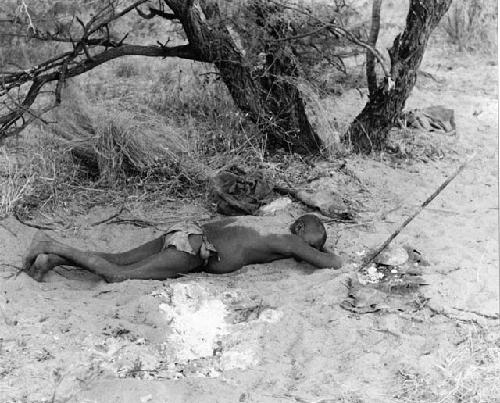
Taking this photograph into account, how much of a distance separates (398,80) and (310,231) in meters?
2.21

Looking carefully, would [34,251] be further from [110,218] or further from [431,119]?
[431,119]

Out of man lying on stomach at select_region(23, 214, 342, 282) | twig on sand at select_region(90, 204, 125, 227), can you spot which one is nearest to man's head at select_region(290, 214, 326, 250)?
man lying on stomach at select_region(23, 214, 342, 282)

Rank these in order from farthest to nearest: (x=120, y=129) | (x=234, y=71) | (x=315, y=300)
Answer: (x=234, y=71)
(x=120, y=129)
(x=315, y=300)

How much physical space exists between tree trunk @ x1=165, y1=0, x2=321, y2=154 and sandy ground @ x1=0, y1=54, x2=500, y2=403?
1.34 metres

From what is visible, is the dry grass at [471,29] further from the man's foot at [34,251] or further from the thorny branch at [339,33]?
the man's foot at [34,251]

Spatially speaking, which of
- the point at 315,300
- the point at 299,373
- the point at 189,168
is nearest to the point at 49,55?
the point at 189,168

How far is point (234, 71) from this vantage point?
19.9 feet

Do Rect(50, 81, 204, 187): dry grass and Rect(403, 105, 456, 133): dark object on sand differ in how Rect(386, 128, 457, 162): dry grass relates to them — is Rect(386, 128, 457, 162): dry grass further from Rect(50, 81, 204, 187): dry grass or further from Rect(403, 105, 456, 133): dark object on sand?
Rect(50, 81, 204, 187): dry grass

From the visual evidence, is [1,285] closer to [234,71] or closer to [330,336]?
[330,336]

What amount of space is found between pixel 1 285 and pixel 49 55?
14.1 feet

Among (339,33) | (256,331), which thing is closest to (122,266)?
(256,331)

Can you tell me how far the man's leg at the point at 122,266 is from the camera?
4.15m

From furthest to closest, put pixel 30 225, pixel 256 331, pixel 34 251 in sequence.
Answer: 1. pixel 30 225
2. pixel 34 251
3. pixel 256 331

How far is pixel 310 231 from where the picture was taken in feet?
14.7
